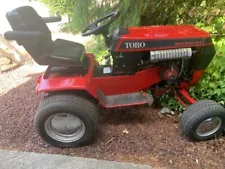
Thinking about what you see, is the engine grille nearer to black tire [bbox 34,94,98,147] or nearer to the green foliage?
black tire [bbox 34,94,98,147]

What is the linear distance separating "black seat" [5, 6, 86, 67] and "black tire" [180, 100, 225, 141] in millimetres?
952

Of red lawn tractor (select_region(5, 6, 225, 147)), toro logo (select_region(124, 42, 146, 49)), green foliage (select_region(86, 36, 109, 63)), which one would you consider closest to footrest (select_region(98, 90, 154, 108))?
red lawn tractor (select_region(5, 6, 225, 147))

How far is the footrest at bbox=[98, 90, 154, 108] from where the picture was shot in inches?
89.5

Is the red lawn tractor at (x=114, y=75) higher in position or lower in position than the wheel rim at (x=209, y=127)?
higher

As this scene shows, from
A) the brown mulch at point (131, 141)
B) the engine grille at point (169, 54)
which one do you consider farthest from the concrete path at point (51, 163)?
the engine grille at point (169, 54)

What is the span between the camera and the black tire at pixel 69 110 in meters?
2.00

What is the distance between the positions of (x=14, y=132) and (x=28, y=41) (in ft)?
2.79

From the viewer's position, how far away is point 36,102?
2807mm

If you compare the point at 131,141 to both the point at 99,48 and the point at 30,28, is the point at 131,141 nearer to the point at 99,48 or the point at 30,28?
the point at 30,28

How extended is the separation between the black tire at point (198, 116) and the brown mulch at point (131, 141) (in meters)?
0.11

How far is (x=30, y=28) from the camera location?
7.20 feet

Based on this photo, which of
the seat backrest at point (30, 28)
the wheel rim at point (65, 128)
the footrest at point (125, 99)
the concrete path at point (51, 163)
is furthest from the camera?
the footrest at point (125, 99)

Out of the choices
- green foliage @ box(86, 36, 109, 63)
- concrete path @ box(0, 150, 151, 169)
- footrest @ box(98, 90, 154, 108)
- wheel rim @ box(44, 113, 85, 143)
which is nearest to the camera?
concrete path @ box(0, 150, 151, 169)

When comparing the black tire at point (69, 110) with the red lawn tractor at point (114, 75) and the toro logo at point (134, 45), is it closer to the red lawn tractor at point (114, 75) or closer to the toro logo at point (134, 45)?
the red lawn tractor at point (114, 75)
